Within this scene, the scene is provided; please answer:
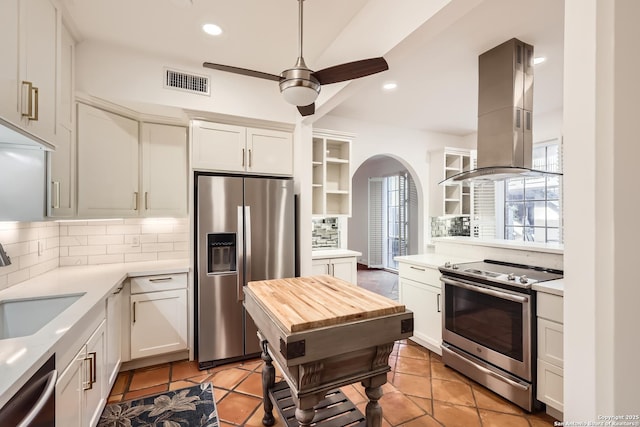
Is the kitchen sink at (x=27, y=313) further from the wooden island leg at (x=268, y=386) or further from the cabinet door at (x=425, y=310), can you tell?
the cabinet door at (x=425, y=310)

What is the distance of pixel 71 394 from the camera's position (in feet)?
4.76

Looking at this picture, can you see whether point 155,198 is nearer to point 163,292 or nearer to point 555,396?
point 163,292

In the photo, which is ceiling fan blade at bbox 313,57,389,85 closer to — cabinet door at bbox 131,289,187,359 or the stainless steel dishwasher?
the stainless steel dishwasher

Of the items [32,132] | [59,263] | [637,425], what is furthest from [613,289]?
[59,263]

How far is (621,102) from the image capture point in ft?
2.66

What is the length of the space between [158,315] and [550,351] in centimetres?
317

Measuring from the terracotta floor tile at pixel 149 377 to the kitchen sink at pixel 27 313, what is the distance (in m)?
1.03

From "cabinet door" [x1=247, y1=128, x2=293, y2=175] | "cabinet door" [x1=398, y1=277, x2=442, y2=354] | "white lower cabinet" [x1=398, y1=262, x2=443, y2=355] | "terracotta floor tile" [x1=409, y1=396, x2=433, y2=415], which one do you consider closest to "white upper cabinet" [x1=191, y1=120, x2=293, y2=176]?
"cabinet door" [x1=247, y1=128, x2=293, y2=175]

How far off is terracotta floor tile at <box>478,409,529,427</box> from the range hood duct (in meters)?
1.92

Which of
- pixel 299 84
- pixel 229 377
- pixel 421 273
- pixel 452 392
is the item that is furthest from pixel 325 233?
pixel 299 84

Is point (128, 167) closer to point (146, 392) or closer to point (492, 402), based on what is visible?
point (146, 392)

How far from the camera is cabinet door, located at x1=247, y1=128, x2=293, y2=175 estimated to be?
3062 mm

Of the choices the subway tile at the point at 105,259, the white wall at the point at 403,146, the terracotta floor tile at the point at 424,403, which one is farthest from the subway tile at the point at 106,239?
the terracotta floor tile at the point at 424,403

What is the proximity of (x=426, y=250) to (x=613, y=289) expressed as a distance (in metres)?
4.27
